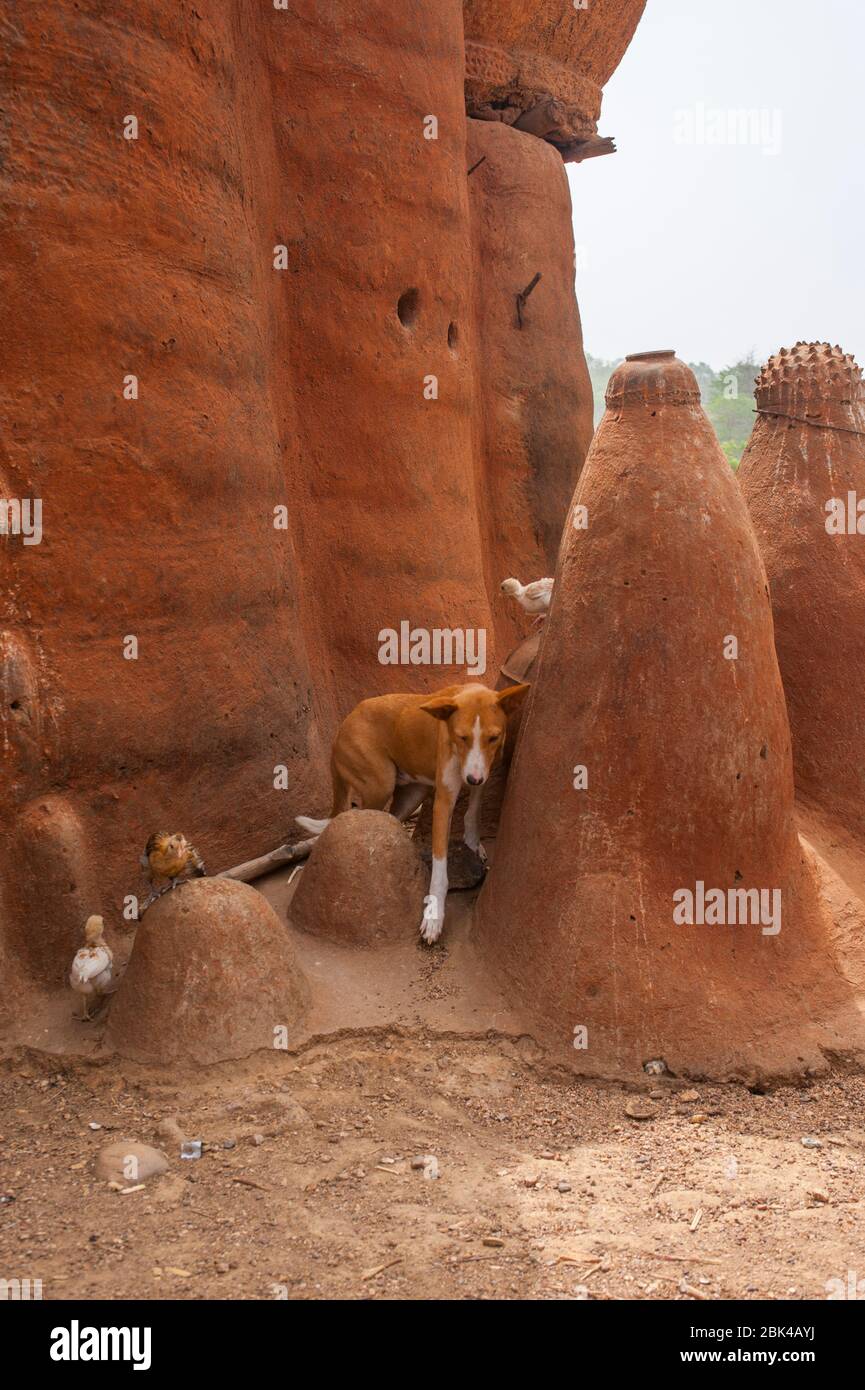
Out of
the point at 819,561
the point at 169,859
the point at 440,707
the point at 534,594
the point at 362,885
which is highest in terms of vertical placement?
the point at 819,561

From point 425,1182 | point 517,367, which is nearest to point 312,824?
point 425,1182

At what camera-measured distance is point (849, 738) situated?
20.1ft

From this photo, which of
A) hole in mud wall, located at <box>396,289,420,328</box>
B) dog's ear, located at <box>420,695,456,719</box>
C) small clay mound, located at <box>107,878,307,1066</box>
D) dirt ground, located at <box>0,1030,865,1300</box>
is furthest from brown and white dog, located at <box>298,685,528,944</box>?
hole in mud wall, located at <box>396,289,420,328</box>

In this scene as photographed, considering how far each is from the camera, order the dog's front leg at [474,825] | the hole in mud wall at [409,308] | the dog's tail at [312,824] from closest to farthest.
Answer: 1. the dog's front leg at [474,825]
2. the dog's tail at [312,824]
3. the hole in mud wall at [409,308]

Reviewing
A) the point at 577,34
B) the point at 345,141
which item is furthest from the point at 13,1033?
the point at 577,34

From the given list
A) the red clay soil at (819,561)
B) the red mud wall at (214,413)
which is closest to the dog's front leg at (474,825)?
the red mud wall at (214,413)

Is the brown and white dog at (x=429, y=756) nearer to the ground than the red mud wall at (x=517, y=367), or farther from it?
nearer to the ground

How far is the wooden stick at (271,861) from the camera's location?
6062mm

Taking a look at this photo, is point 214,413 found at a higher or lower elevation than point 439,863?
higher

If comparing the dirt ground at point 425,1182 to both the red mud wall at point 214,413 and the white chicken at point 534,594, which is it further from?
the white chicken at point 534,594

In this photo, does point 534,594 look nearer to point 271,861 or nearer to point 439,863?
point 439,863

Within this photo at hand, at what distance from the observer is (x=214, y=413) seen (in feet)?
19.9

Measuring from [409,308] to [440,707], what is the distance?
137 inches

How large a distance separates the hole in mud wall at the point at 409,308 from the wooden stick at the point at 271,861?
3.51 metres
